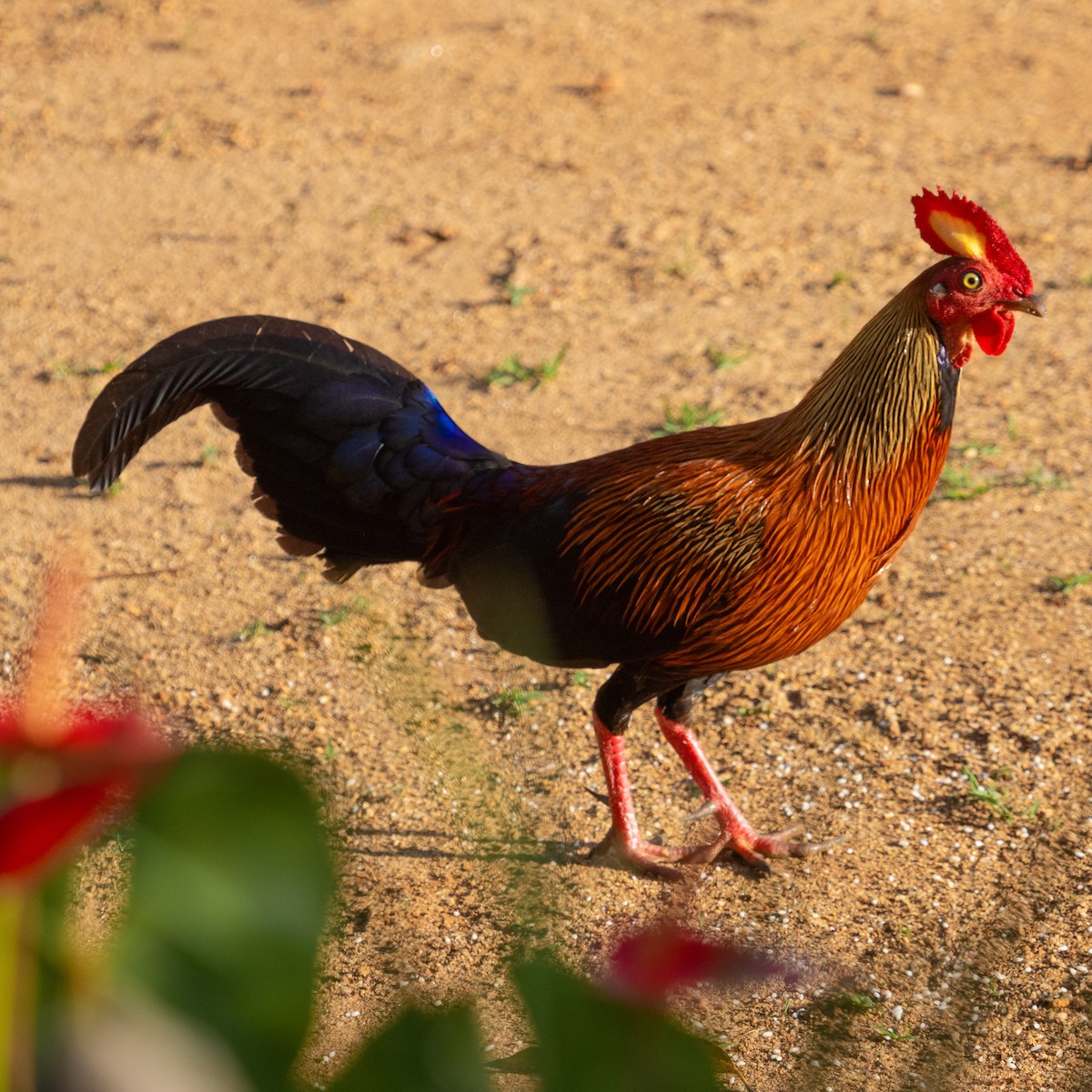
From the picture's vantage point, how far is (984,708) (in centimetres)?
415

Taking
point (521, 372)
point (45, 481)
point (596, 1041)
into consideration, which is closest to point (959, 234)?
point (521, 372)

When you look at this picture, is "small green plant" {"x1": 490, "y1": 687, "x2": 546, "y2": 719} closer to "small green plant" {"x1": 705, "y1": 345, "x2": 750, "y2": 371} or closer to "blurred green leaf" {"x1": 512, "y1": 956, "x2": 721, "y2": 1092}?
"small green plant" {"x1": 705, "y1": 345, "x2": 750, "y2": 371}

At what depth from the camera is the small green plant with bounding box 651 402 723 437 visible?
5.39m

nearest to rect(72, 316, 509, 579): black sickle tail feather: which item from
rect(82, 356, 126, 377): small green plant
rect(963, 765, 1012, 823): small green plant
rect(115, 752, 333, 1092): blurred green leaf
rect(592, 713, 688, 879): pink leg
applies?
rect(592, 713, 688, 879): pink leg

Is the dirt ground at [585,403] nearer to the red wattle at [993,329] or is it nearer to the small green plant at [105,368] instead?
the small green plant at [105,368]

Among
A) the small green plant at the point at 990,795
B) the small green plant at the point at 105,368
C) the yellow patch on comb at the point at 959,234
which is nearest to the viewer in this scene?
the yellow patch on comb at the point at 959,234

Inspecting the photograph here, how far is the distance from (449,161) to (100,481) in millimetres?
4595

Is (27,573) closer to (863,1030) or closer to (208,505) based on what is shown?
(208,505)

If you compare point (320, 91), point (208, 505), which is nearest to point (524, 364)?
point (208, 505)

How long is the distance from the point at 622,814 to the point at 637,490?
959mm

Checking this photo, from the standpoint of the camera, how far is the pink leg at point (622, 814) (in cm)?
364

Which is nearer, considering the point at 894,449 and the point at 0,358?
the point at 894,449

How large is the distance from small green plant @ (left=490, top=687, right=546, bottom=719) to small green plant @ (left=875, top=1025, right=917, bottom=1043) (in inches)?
58.6

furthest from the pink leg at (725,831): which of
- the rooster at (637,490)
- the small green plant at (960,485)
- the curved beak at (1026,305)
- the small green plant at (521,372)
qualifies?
the small green plant at (521,372)
